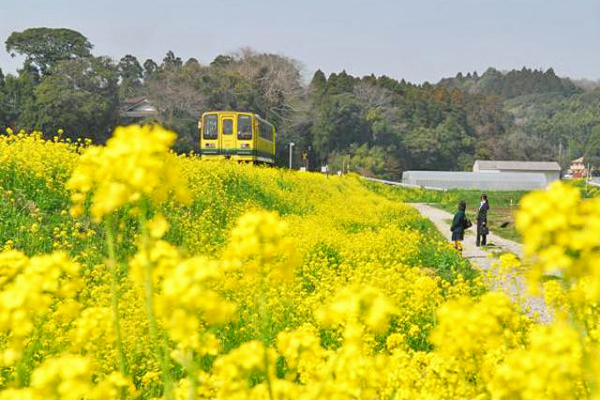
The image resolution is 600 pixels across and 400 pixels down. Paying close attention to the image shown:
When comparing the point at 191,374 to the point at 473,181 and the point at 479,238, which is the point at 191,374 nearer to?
the point at 479,238

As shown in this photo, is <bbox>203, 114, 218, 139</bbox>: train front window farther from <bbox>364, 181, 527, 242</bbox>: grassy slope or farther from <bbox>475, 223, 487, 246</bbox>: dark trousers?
<bbox>475, 223, 487, 246</bbox>: dark trousers

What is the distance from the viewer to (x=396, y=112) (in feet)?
204

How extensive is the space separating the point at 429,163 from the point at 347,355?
193ft

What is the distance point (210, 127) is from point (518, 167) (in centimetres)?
4347

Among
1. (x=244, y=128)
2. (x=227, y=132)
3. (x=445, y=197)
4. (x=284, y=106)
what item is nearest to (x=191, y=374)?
(x=244, y=128)

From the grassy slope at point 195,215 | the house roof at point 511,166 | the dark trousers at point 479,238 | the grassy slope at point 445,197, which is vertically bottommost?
the grassy slope at point 445,197

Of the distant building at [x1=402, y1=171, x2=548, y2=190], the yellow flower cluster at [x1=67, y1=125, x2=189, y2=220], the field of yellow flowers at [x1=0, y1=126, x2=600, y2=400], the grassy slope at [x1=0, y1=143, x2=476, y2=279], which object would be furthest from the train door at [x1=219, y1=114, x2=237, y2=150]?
the distant building at [x1=402, y1=171, x2=548, y2=190]

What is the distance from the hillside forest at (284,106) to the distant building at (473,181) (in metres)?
4.25

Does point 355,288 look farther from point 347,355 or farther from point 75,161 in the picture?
point 75,161

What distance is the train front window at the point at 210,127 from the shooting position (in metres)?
25.2

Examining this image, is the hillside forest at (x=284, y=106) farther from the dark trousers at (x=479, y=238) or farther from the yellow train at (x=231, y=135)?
the dark trousers at (x=479, y=238)

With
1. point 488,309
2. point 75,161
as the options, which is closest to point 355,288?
point 488,309

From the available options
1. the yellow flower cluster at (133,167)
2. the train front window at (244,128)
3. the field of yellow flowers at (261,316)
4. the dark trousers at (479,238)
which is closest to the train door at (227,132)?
the train front window at (244,128)

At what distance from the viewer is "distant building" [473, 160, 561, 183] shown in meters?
60.3
